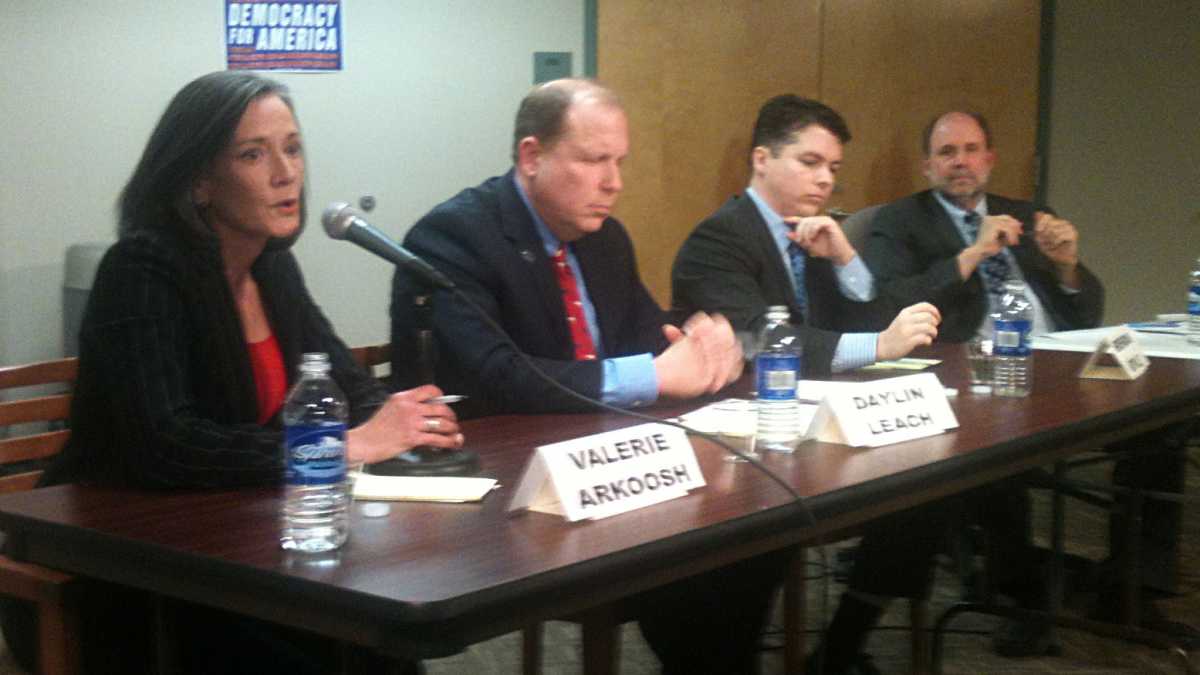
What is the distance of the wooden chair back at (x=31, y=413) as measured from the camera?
6.53ft

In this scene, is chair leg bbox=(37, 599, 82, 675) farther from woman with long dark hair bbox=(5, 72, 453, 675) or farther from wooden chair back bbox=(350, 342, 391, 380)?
wooden chair back bbox=(350, 342, 391, 380)

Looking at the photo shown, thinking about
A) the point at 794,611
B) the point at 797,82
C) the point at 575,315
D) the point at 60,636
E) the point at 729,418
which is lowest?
the point at 794,611

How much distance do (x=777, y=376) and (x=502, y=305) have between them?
65cm

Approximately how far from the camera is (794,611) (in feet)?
7.19

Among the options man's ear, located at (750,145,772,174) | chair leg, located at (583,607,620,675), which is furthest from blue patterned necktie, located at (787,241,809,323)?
chair leg, located at (583,607,620,675)

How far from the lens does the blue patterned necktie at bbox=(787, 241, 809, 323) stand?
10.2 ft

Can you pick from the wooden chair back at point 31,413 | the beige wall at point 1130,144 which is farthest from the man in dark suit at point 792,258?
the beige wall at point 1130,144

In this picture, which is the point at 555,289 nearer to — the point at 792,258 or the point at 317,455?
the point at 792,258

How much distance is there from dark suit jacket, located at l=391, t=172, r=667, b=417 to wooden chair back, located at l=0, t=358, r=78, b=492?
1.74 ft

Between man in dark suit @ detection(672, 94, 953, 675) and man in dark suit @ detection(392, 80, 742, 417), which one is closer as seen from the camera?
man in dark suit @ detection(392, 80, 742, 417)

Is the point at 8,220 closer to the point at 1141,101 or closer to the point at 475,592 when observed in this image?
the point at 475,592

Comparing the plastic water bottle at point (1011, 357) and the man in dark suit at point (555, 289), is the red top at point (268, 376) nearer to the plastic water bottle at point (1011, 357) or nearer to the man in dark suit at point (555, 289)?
the man in dark suit at point (555, 289)

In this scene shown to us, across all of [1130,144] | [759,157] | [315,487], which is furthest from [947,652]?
[1130,144]

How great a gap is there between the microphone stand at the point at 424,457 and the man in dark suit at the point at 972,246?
6.63 feet
